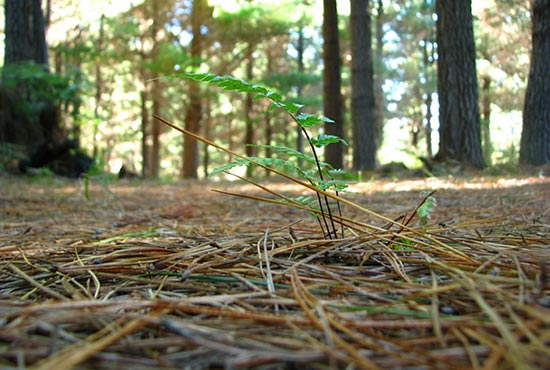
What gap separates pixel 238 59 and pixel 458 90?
28.4 feet

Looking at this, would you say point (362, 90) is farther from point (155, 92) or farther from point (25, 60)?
point (155, 92)

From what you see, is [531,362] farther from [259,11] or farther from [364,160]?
[259,11]

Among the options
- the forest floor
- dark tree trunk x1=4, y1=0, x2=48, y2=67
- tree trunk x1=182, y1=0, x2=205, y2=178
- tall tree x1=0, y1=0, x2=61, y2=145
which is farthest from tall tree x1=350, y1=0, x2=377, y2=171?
the forest floor

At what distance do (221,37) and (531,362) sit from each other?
12533 millimetres

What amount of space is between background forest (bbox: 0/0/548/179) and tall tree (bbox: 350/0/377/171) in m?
0.04

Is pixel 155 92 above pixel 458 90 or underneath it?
above

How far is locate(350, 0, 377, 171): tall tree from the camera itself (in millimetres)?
7480

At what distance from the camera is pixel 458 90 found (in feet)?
18.3

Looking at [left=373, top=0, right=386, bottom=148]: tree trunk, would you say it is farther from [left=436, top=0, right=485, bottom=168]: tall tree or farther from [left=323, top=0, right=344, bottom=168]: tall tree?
[left=436, top=0, right=485, bottom=168]: tall tree

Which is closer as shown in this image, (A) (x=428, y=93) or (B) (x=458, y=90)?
(B) (x=458, y=90)

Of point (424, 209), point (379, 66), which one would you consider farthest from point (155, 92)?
point (424, 209)

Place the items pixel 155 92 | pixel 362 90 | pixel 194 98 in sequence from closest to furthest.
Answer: pixel 362 90 → pixel 194 98 → pixel 155 92

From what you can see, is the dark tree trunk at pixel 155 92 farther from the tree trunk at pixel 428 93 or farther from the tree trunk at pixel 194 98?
the tree trunk at pixel 428 93

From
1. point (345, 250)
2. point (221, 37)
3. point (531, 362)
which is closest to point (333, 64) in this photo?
point (221, 37)
